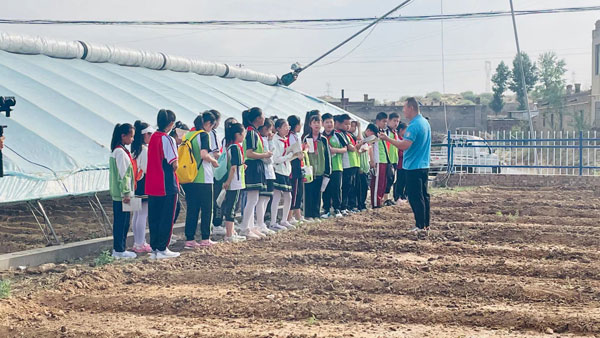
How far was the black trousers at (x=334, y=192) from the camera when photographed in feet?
38.0

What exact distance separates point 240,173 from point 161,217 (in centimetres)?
139

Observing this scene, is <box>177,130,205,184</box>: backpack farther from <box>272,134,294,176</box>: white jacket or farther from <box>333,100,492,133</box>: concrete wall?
<box>333,100,492,133</box>: concrete wall

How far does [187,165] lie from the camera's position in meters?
8.34

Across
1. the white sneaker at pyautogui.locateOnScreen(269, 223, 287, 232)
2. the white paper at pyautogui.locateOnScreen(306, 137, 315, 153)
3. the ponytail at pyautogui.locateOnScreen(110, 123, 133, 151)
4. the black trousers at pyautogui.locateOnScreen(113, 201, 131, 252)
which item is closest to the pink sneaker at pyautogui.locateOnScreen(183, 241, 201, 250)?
the black trousers at pyautogui.locateOnScreen(113, 201, 131, 252)

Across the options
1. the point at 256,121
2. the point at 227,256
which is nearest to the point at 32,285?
the point at 227,256

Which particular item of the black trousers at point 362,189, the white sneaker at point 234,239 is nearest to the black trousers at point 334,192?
the black trousers at point 362,189

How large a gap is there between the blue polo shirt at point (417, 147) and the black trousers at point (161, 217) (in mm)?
3107

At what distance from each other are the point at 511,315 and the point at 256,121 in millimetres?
4972

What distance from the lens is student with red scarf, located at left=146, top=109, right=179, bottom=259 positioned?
775cm

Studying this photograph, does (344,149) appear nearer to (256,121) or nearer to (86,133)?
(256,121)

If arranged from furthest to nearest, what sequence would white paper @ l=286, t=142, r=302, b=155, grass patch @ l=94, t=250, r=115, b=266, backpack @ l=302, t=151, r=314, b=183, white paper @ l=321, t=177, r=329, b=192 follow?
white paper @ l=321, t=177, r=329, b=192, backpack @ l=302, t=151, r=314, b=183, white paper @ l=286, t=142, r=302, b=155, grass patch @ l=94, t=250, r=115, b=266

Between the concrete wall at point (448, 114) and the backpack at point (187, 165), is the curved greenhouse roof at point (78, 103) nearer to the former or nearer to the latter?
the backpack at point (187, 165)

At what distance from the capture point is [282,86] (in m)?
22.3

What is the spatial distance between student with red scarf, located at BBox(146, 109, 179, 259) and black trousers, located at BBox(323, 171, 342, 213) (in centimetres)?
405
